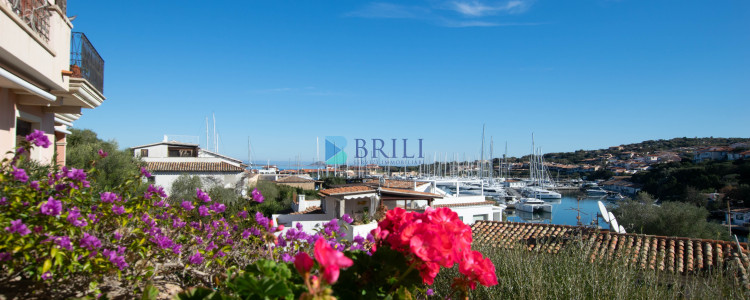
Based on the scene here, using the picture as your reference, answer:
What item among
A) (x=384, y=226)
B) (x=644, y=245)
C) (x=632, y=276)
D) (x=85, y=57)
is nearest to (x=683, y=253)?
(x=644, y=245)

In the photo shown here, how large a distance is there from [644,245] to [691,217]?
14.8 meters

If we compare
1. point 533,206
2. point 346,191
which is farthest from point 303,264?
point 533,206

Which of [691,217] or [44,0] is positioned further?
[691,217]

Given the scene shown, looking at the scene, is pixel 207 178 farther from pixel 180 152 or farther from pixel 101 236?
pixel 101 236

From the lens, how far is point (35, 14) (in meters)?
5.46

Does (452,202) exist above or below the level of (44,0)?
below

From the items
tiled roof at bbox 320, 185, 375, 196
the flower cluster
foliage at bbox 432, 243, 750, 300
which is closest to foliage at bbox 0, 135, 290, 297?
the flower cluster

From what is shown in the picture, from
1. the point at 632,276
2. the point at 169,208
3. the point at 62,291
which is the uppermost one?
the point at 169,208

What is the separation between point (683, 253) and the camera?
11664 mm

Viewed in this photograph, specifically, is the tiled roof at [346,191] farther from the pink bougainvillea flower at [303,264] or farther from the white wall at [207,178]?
the pink bougainvillea flower at [303,264]

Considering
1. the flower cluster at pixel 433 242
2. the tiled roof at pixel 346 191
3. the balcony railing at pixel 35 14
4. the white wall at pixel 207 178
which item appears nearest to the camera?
the flower cluster at pixel 433 242

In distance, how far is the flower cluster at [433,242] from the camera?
1353 millimetres

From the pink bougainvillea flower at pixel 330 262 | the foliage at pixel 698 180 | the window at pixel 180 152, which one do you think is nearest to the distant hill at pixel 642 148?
the foliage at pixel 698 180

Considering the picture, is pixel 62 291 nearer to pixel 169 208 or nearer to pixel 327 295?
pixel 169 208
